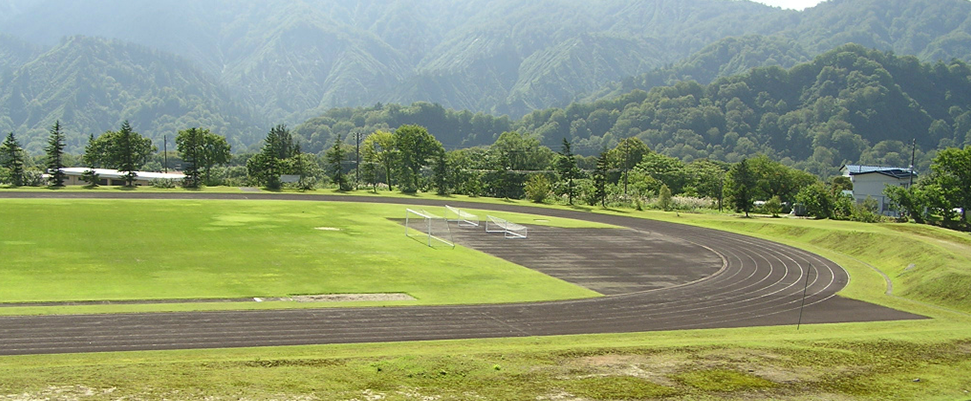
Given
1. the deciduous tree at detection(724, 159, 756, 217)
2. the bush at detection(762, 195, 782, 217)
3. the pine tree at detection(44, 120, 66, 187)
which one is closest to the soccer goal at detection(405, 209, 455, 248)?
the deciduous tree at detection(724, 159, 756, 217)

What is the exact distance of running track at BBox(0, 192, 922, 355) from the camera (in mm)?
23406

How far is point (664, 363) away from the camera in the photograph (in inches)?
849

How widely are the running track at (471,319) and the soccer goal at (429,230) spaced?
1937 cm

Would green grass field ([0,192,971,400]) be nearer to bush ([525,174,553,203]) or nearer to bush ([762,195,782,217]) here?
bush ([762,195,782,217])

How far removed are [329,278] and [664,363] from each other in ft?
65.9

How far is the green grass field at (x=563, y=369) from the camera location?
17.7 meters

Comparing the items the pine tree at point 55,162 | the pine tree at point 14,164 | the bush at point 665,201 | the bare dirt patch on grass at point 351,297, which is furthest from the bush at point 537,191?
the bare dirt patch on grass at point 351,297

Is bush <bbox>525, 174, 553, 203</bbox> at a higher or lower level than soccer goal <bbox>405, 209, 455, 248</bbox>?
higher

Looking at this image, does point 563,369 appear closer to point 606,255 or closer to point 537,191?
point 606,255

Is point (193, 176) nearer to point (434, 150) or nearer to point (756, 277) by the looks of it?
point (434, 150)

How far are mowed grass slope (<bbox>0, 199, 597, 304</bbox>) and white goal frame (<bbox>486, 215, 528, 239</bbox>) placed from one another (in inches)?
322

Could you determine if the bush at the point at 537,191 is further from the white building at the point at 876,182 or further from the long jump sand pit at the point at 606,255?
the white building at the point at 876,182

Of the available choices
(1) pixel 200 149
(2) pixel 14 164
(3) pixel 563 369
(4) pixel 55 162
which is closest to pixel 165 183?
(4) pixel 55 162

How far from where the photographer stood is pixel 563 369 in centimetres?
2059
